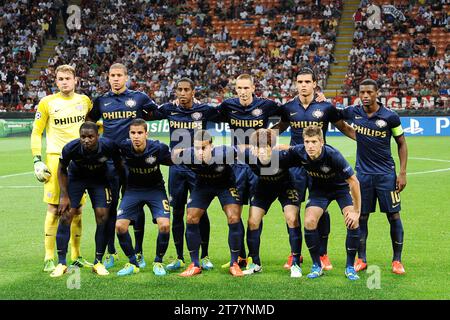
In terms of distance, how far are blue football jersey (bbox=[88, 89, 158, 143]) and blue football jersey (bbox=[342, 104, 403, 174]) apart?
2.77 m

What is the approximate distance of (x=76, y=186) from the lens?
29.9ft

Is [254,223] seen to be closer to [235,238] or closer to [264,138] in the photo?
[235,238]

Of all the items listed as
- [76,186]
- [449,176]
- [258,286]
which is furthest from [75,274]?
[449,176]

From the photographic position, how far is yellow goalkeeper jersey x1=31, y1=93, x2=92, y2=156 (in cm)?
949

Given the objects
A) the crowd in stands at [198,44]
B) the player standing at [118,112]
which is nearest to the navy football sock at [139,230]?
the player standing at [118,112]

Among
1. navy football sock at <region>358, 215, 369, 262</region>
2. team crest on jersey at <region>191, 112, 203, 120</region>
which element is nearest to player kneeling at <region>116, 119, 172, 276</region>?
team crest on jersey at <region>191, 112, 203, 120</region>

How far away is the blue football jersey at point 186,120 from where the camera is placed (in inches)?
374

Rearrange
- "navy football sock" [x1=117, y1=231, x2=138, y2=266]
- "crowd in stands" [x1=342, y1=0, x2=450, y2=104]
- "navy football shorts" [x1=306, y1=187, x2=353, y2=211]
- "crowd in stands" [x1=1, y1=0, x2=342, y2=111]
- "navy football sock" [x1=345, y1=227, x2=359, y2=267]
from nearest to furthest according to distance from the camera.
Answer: "navy football sock" [x1=345, y1=227, x2=359, y2=267] → "navy football shorts" [x1=306, y1=187, x2=353, y2=211] → "navy football sock" [x1=117, y1=231, x2=138, y2=266] → "crowd in stands" [x1=342, y1=0, x2=450, y2=104] → "crowd in stands" [x1=1, y1=0, x2=342, y2=111]

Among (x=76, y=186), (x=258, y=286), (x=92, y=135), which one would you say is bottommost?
(x=258, y=286)

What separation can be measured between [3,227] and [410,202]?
7756 millimetres

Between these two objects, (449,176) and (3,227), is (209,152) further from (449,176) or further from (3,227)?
(449,176)

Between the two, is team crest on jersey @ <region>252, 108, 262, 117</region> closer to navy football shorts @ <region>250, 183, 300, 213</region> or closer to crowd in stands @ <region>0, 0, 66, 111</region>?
navy football shorts @ <region>250, 183, 300, 213</region>

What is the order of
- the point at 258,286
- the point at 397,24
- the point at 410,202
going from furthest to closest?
1. the point at 397,24
2. the point at 410,202
3. the point at 258,286

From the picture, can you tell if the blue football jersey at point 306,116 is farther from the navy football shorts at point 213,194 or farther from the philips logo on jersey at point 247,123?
the navy football shorts at point 213,194
